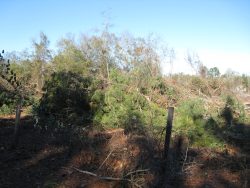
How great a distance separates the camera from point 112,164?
19.1ft

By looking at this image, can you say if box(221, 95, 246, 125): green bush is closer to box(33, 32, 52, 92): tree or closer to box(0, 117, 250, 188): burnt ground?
box(0, 117, 250, 188): burnt ground

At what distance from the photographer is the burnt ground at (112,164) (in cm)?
512

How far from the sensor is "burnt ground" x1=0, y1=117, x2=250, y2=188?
16.8ft

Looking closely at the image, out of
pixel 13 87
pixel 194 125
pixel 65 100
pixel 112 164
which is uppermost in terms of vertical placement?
pixel 13 87

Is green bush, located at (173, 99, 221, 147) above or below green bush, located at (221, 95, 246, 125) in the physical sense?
below

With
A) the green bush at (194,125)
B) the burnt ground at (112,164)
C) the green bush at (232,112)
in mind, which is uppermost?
the green bush at (232,112)

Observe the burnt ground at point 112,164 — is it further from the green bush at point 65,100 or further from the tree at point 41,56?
the tree at point 41,56

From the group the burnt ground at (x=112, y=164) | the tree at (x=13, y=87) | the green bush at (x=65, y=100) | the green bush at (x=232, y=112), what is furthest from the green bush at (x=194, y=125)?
the tree at (x=13, y=87)

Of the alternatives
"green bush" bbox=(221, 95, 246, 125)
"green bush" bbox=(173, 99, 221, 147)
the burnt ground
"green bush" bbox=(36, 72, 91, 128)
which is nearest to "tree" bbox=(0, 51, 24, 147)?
the burnt ground

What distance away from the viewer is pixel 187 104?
9523 millimetres

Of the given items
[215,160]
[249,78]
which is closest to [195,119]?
[215,160]

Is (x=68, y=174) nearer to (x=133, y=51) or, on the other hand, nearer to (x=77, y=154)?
(x=77, y=154)

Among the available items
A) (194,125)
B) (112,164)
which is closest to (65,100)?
(194,125)

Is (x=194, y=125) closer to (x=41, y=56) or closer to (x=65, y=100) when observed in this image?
(x=65, y=100)
